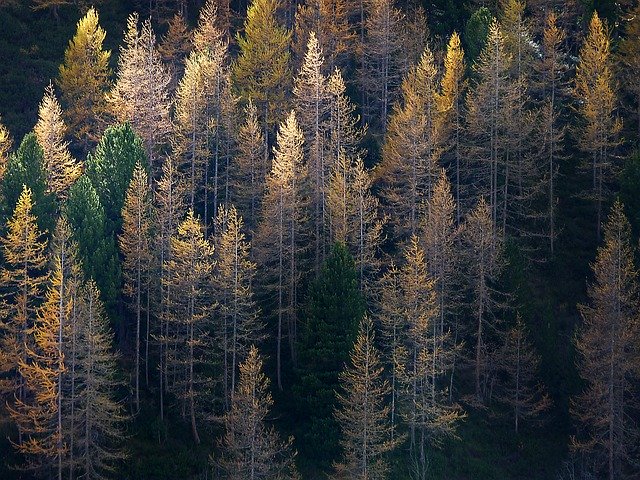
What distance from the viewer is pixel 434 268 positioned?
4394cm

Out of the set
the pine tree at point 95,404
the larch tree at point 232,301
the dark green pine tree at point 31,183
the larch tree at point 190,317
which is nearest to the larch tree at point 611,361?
the larch tree at point 232,301

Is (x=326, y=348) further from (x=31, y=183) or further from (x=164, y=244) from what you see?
(x=31, y=183)

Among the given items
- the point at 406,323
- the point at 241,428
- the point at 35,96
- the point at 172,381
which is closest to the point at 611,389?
the point at 406,323

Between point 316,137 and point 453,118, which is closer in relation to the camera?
point 316,137

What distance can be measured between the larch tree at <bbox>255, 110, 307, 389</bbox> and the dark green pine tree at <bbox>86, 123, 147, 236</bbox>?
7359mm

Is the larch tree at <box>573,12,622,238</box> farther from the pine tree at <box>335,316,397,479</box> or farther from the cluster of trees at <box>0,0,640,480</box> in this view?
the pine tree at <box>335,316,397,479</box>

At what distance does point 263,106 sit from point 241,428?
26.8 m

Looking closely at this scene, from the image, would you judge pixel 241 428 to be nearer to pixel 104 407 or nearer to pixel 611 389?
pixel 104 407

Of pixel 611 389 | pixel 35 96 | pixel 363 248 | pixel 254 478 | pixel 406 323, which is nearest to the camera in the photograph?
pixel 254 478

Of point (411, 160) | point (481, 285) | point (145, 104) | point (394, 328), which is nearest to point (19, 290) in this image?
point (145, 104)

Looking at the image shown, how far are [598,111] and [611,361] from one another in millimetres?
18520

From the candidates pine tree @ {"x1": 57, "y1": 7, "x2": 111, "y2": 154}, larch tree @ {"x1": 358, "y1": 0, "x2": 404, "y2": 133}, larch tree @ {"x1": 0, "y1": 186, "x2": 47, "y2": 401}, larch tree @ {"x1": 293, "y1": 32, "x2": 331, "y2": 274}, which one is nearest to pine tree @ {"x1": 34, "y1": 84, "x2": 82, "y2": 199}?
pine tree @ {"x1": 57, "y1": 7, "x2": 111, "y2": 154}

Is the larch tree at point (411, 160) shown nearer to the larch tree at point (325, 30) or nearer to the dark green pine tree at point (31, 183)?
the larch tree at point (325, 30)

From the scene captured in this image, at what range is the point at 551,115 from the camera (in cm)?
5262
